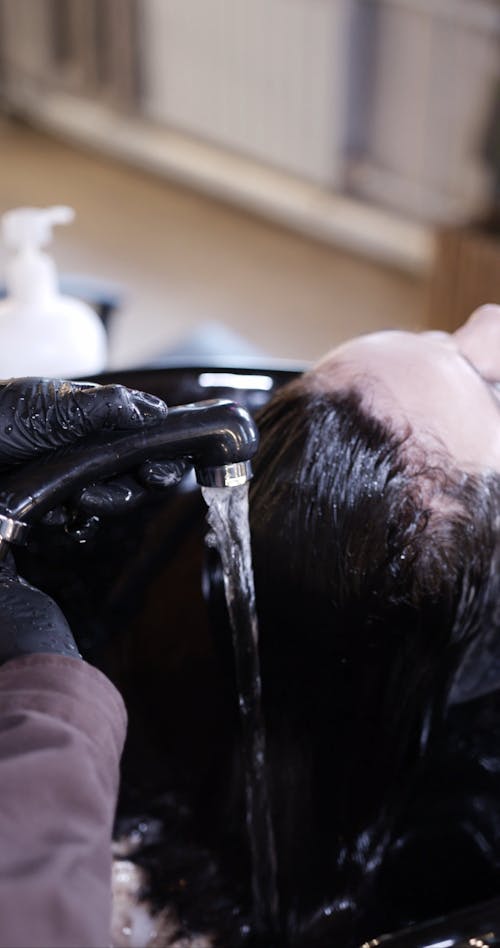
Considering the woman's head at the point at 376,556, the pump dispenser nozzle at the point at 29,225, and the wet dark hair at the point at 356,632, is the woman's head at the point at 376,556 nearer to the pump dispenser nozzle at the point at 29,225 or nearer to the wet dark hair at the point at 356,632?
the wet dark hair at the point at 356,632

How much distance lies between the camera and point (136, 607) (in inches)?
35.2

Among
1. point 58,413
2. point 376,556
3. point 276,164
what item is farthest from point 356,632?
point 276,164

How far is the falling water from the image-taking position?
2.18ft

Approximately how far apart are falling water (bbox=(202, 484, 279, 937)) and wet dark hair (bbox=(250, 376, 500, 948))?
0.01 meters

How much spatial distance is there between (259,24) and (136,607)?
2.70 meters

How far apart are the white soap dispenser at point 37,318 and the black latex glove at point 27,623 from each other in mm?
470

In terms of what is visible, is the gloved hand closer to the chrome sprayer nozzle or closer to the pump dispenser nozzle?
the chrome sprayer nozzle

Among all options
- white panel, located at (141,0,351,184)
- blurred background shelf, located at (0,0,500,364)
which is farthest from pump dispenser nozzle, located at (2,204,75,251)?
white panel, located at (141,0,351,184)

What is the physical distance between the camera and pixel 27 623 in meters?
0.56

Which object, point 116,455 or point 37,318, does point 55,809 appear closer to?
point 116,455

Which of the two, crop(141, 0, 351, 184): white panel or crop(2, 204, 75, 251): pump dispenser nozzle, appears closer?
crop(2, 204, 75, 251): pump dispenser nozzle

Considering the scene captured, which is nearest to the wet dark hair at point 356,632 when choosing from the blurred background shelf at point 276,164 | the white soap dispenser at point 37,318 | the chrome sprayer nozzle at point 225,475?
the chrome sprayer nozzle at point 225,475

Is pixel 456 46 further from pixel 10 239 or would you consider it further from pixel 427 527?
pixel 427 527

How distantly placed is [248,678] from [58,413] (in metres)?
0.29
